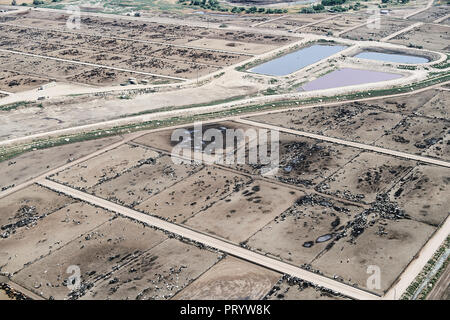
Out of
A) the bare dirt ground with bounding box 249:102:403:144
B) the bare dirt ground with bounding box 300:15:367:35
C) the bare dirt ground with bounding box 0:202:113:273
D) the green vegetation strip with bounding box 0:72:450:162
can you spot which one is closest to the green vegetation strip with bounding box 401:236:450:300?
the bare dirt ground with bounding box 249:102:403:144

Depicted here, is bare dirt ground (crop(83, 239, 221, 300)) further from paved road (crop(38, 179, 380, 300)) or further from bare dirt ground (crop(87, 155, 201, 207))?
bare dirt ground (crop(87, 155, 201, 207))

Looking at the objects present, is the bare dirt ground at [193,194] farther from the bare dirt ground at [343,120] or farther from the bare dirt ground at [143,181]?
the bare dirt ground at [343,120]

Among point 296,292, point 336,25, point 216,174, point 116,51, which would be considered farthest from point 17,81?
point 336,25

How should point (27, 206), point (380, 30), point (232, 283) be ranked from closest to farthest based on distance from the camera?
1. point (232, 283)
2. point (27, 206)
3. point (380, 30)

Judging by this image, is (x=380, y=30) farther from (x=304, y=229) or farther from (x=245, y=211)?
(x=304, y=229)

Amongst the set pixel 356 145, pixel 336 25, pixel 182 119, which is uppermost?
pixel 336 25

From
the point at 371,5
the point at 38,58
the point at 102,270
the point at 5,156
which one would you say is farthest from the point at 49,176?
the point at 371,5

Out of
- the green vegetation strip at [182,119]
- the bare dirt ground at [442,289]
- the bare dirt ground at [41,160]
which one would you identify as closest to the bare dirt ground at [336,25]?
the green vegetation strip at [182,119]
